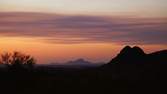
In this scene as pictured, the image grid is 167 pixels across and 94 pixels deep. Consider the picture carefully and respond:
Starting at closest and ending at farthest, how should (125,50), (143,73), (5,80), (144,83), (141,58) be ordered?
(5,80) < (144,83) < (143,73) < (141,58) < (125,50)

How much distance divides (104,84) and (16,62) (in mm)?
13166

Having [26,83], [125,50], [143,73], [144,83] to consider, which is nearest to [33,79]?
[26,83]

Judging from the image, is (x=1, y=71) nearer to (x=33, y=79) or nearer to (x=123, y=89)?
(x=33, y=79)

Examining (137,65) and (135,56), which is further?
(135,56)

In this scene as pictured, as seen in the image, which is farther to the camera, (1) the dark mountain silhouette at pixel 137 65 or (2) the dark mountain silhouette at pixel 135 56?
(2) the dark mountain silhouette at pixel 135 56

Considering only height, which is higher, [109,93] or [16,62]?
[16,62]

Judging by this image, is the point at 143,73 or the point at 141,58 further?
the point at 141,58

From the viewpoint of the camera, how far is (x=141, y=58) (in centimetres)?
12938

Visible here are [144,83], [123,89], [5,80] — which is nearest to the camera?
[5,80]

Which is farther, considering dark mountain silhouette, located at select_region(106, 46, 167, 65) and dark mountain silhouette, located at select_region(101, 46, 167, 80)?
dark mountain silhouette, located at select_region(106, 46, 167, 65)

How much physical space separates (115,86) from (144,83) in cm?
739

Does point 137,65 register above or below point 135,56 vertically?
below

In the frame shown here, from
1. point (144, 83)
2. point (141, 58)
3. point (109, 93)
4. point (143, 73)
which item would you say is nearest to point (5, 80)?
point (109, 93)

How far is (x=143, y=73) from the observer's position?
306ft
